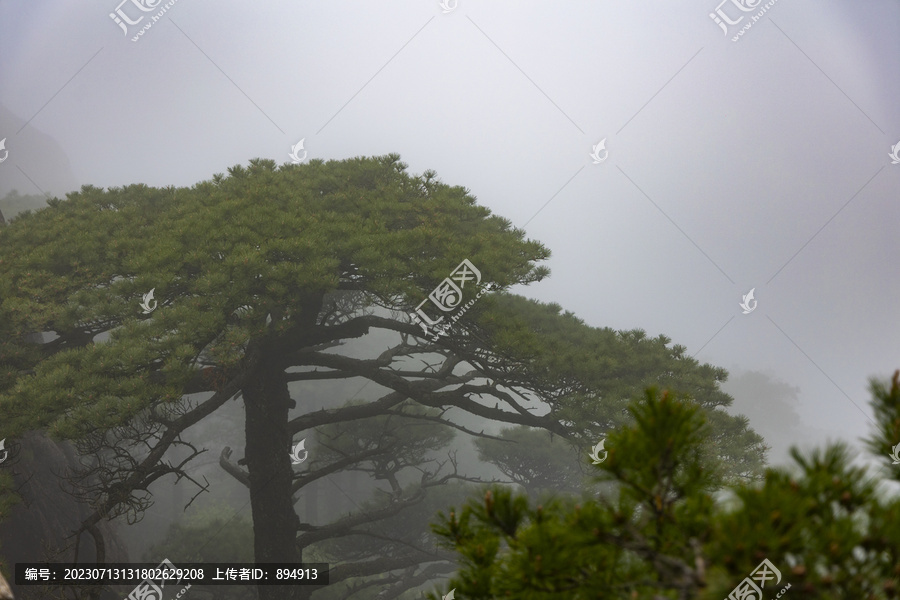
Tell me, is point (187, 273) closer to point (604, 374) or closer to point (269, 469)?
point (269, 469)

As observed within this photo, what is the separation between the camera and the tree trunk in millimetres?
6547

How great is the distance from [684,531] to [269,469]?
6.41m

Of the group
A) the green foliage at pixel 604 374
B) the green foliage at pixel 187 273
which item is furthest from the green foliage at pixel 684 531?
the green foliage at pixel 187 273

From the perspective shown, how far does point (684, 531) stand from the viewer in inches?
43.7

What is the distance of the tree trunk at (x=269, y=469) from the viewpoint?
6547 millimetres

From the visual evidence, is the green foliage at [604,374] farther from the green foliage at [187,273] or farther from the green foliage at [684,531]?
A: the green foliage at [684,531]

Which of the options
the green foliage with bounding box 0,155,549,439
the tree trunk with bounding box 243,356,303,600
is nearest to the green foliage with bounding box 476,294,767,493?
the green foliage with bounding box 0,155,549,439

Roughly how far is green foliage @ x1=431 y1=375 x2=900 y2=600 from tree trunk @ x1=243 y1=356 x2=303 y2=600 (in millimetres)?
5834

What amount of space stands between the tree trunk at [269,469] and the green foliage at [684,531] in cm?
583

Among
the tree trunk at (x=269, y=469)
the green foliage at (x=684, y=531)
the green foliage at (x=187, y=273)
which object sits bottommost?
the green foliage at (x=684, y=531)

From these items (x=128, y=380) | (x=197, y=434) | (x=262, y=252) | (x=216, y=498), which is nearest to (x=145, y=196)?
(x=262, y=252)

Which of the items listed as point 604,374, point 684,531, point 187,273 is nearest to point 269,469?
point 187,273

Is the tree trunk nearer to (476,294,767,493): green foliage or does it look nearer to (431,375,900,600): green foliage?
(476,294,767,493): green foliage

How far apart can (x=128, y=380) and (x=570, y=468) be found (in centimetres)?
1134
